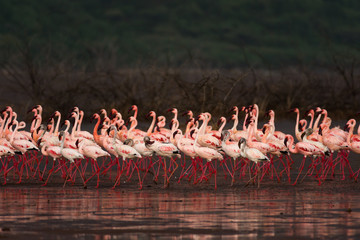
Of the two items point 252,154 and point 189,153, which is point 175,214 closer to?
point 252,154

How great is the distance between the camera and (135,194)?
1636 cm

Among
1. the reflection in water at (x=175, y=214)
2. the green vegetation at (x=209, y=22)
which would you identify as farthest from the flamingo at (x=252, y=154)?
the green vegetation at (x=209, y=22)

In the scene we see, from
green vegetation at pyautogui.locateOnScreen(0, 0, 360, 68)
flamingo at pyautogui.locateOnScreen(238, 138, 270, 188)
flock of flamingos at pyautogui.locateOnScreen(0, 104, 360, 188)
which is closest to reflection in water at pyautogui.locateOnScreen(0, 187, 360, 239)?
flamingo at pyautogui.locateOnScreen(238, 138, 270, 188)

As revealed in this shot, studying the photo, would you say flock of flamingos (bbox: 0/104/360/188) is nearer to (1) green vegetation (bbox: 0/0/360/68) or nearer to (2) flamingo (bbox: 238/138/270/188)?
(2) flamingo (bbox: 238/138/270/188)

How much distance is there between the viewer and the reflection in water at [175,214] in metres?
11.7

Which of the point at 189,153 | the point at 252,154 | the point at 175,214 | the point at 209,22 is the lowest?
the point at 175,214

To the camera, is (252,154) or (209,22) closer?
(252,154)

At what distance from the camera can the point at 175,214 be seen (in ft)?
43.9

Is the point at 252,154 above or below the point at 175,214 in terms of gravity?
above

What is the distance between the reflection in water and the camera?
11693mm

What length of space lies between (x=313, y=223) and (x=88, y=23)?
92652 millimetres

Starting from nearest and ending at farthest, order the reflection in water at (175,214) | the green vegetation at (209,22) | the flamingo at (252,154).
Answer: the reflection in water at (175,214)
the flamingo at (252,154)
the green vegetation at (209,22)

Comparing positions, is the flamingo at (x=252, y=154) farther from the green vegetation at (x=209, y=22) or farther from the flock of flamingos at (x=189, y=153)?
the green vegetation at (x=209, y=22)

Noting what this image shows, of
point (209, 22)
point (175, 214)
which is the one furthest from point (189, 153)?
point (209, 22)
